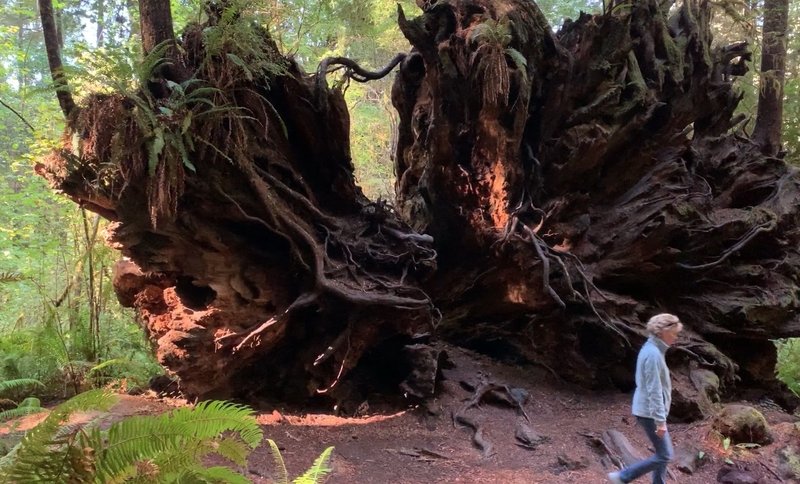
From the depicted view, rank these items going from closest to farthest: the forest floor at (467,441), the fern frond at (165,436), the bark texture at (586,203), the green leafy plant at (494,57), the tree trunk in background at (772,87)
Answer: the fern frond at (165,436) < the forest floor at (467,441) < the green leafy plant at (494,57) < the bark texture at (586,203) < the tree trunk in background at (772,87)

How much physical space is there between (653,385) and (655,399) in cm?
12

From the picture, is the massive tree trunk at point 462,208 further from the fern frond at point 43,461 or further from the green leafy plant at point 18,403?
the fern frond at point 43,461

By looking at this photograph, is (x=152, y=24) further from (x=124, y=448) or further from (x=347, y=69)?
(x=124, y=448)

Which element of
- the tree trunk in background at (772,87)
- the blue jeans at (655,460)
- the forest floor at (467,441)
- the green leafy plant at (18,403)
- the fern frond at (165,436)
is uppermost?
the tree trunk in background at (772,87)

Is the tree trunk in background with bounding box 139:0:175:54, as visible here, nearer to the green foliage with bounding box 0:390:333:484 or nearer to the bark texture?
the bark texture

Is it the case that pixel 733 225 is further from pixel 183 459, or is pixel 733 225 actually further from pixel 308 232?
pixel 183 459

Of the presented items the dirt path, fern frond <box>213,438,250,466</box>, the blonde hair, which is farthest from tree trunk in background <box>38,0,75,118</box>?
the blonde hair

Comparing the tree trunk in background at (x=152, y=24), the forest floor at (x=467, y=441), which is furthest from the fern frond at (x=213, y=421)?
the tree trunk in background at (x=152, y=24)

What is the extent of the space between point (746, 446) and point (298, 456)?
192 inches

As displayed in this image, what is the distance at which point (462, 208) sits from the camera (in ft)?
24.5

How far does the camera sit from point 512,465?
17.1 ft

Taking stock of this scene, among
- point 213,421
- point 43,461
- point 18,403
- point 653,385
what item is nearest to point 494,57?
point 653,385

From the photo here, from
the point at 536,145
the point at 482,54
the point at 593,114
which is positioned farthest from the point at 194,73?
the point at 593,114

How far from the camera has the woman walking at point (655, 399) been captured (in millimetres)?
4109
